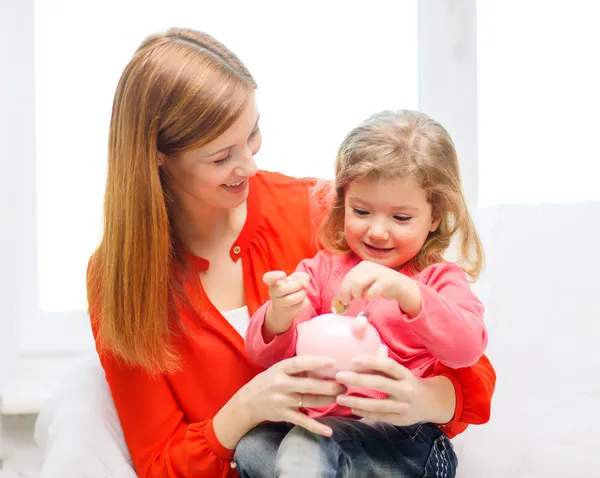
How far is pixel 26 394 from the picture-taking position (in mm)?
2445

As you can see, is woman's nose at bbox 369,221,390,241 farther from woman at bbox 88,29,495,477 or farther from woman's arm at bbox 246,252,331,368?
woman at bbox 88,29,495,477

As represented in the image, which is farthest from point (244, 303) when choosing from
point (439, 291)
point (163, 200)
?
point (439, 291)

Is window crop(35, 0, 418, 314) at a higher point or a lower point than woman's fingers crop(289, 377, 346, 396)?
higher

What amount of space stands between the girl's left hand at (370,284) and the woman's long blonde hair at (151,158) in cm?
41

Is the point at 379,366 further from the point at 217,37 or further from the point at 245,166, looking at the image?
the point at 217,37

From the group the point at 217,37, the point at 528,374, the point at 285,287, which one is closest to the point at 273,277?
the point at 285,287

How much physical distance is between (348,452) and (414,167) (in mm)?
522

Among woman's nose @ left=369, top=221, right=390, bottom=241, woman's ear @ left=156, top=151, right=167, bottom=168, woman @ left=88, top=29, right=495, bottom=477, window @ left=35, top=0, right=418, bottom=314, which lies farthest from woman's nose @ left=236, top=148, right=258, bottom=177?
window @ left=35, top=0, right=418, bottom=314

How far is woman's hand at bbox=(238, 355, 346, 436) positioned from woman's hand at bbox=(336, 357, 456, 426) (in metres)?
0.04

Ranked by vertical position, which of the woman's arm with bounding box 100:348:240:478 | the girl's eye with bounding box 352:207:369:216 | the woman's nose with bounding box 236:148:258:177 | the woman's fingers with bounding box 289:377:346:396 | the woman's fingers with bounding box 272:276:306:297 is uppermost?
the woman's nose with bounding box 236:148:258:177

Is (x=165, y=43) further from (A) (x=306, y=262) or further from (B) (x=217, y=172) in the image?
(A) (x=306, y=262)

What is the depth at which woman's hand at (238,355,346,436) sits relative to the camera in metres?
1.24

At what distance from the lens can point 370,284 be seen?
1.20m

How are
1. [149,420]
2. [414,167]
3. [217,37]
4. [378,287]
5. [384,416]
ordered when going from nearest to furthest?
[378,287] < [384,416] < [414,167] < [149,420] < [217,37]
